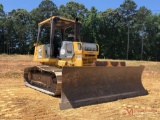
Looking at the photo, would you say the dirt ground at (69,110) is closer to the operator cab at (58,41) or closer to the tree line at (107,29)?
the operator cab at (58,41)

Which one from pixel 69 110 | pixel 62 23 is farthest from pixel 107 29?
pixel 69 110

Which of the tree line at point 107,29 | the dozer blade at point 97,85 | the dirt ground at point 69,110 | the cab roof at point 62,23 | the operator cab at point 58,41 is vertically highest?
the tree line at point 107,29

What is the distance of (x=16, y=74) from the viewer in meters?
13.5

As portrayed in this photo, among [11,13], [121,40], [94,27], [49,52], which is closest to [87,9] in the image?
[94,27]

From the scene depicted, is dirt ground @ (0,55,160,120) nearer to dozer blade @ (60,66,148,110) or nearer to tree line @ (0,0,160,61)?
dozer blade @ (60,66,148,110)

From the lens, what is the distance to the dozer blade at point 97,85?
21.6 ft

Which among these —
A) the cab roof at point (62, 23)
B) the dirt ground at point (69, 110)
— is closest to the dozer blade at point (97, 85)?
the dirt ground at point (69, 110)

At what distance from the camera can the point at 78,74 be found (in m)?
6.86

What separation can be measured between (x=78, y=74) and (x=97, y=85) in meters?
0.80

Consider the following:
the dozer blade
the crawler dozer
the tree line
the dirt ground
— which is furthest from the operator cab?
the tree line

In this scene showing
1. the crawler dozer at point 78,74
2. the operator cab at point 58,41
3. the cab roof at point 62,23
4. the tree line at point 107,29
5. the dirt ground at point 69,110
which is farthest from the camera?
the tree line at point 107,29

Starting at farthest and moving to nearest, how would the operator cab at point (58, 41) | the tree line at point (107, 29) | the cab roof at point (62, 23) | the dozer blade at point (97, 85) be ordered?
the tree line at point (107, 29)
the cab roof at point (62, 23)
the operator cab at point (58, 41)
the dozer blade at point (97, 85)

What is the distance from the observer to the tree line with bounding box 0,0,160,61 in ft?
149

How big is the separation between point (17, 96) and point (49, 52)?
1.94 meters
